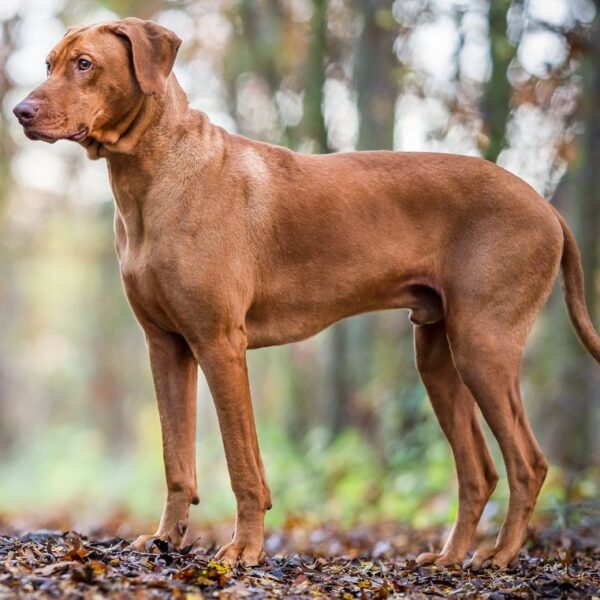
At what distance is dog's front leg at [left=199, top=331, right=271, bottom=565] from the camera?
4.91m

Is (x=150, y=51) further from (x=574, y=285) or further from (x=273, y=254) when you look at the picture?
(x=574, y=285)

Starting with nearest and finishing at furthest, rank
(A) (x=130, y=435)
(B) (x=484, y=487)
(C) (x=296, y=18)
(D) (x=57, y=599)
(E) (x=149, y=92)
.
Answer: (D) (x=57, y=599) → (E) (x=149, y=92) → (B) (x=484, y=487) → (C) (x=296, y=18) → (A) (x=130, y=435)

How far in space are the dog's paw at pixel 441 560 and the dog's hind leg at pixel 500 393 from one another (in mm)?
151

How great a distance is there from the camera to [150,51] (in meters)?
4.98

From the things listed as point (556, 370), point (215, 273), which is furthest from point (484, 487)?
point (556, 370)

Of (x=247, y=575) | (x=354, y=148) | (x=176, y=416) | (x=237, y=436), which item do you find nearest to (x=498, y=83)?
(x=354, y=148)

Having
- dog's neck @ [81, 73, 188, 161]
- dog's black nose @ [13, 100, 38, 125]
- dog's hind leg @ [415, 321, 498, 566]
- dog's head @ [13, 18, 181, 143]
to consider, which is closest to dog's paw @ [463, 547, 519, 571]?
dog's hind leg @ [415, 321, 498, 566]

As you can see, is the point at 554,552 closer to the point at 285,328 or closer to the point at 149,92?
the point at 285,328

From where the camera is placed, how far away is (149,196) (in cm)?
505

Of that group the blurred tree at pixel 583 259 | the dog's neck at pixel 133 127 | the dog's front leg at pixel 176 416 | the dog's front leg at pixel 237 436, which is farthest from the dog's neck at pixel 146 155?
the blurred tree at pixel 583 259

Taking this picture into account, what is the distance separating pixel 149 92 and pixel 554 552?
12.6 feet

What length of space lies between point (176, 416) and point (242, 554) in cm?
93

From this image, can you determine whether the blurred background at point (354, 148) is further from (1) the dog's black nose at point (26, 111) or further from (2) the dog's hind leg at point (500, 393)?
(1) the dog's black nose at point (26, 111)

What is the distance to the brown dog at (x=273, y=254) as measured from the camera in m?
4.92
